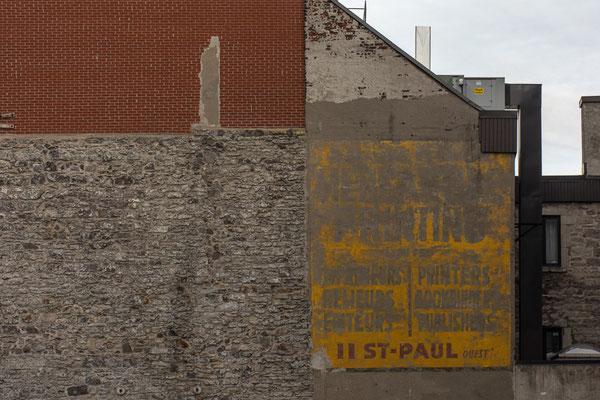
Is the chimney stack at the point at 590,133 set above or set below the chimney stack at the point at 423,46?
below

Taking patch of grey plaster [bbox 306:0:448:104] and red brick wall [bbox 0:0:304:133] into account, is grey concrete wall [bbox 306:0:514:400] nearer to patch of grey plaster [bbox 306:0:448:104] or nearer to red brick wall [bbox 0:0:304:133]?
patch of grey plaster [bbox 306:0:448:104]

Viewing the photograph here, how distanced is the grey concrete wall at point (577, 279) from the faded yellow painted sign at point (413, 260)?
5.44m

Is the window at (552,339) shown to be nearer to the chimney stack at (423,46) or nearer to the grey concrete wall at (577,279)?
the grey concrete wall at (577,279)

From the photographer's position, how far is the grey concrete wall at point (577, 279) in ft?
54.9

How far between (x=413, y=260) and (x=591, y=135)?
9.49m

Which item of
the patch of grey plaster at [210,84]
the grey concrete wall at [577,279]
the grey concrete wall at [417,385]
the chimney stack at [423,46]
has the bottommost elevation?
the grey concrete wall at [417,385]

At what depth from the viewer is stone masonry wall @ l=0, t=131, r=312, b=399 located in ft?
39.5

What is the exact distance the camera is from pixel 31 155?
12.4 metres

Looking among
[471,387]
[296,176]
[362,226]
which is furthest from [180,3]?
[471,387]

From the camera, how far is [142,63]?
1251cm

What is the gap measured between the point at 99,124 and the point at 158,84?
4.28 feet

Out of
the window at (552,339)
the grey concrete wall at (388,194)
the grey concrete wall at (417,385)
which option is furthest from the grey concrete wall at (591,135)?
the grey concrete wall at (417,385)

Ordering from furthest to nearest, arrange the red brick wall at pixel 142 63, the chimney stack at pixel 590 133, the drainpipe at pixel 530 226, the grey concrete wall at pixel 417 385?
the chimney stack at pixel 590 133 → the drainpipe at pixel 530 226 → the red brick wall at pixel 142 63 → the grey concrete wall at pixel 417 385

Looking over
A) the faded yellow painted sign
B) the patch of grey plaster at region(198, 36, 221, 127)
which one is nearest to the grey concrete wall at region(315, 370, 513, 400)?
the faded yellow painted sign
